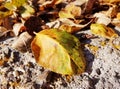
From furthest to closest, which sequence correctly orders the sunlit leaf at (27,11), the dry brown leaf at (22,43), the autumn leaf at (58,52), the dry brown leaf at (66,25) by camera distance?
1. the sunlit leaf at (27,11)
2. the dry brown leaf at (66,25)
3. the dry brown leaf at (22,43)
4. the autumn leaf at (58,52)

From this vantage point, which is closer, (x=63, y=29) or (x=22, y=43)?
(x=22, y=43)

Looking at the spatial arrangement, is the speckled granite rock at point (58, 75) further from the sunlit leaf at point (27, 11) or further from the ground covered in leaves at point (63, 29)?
the sunlit leaf at point (27, 11)

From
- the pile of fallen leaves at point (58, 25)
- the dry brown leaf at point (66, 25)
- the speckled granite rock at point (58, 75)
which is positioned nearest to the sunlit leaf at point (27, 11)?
the pile of fallen leaves at point (58, 25)

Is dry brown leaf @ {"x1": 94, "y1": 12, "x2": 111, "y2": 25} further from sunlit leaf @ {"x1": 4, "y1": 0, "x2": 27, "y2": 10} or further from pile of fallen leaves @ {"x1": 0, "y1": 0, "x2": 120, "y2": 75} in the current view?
sunlit leaf @ {"x1": 4, "y1": 0, "x2": 27, "y2": 10}

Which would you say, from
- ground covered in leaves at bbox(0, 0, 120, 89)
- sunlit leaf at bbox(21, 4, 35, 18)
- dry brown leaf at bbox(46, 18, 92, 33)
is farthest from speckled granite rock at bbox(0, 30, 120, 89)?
sunlit leaf at bbox(21, 4, 35, 18)

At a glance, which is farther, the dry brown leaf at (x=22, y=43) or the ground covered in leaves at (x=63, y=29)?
the dry brown leaf at (x=22, y=43)

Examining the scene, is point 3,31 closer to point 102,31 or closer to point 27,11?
point 27,11

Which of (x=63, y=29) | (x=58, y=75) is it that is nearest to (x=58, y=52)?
(x=58, y=75)
